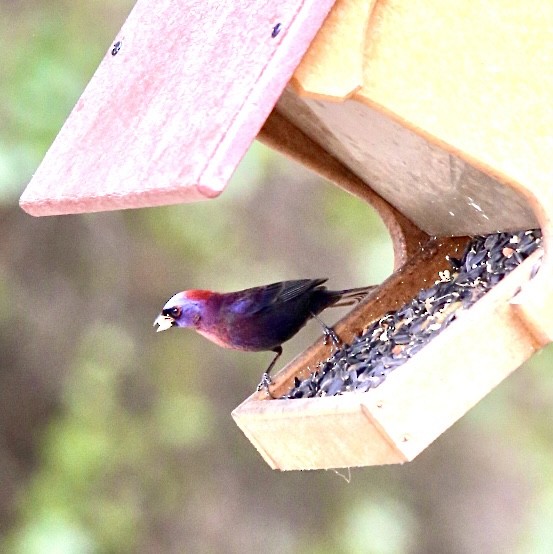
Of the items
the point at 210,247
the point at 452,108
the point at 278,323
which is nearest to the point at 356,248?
the point at 210,247

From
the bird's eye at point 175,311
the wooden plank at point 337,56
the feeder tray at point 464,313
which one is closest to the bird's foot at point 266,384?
the feeder tray at point 464,313

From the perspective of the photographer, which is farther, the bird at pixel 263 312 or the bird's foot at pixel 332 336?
the bird at pixel 263 312

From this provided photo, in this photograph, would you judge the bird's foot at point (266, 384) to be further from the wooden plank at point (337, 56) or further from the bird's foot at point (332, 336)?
the wooden plank at point (337, 56)

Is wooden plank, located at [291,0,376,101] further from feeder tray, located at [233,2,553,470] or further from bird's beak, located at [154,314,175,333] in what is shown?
bird's beak, located at [154,314,175,333]

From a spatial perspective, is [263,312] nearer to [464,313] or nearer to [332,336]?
[332,336]

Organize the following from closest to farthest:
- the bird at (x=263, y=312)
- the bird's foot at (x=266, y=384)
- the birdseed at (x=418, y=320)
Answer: the birdseed at (x=418, y=320) < the bird's foot at (x=266, y=384) < the bird at (x=263, y=312)

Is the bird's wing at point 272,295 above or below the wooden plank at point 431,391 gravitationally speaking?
below

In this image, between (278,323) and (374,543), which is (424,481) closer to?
(374,543)

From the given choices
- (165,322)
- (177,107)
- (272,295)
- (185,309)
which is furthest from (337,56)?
(165,322)
